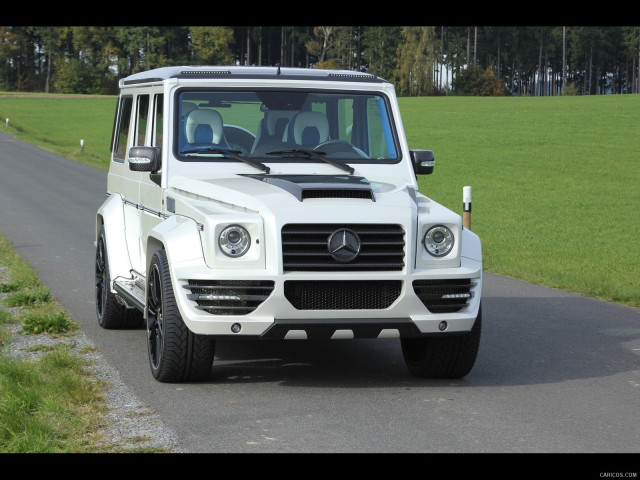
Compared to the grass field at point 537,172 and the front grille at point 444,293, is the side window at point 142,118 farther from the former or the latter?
the grass field at point 537,172

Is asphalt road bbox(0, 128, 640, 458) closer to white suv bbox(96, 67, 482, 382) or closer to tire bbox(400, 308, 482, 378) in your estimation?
tire bbox(400, 308, 482, 378)

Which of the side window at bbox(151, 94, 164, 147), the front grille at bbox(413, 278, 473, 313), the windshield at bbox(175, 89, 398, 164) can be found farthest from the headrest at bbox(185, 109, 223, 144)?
the front grille at bbox(413, 278, 473, 313)

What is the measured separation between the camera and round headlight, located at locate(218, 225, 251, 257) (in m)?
6.63

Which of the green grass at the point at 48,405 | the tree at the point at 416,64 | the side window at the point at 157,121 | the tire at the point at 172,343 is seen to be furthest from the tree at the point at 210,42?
the tire at the point at 172,343

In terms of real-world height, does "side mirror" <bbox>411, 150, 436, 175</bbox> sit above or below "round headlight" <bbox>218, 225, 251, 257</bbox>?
above

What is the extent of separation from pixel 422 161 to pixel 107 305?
10.2 feet

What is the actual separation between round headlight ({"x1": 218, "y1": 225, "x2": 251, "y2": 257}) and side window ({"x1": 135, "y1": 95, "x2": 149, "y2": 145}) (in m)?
2.40

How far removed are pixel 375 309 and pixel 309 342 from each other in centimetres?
229

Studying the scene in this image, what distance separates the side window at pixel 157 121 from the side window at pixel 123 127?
42.9 inches

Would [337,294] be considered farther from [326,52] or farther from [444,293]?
[326,52]

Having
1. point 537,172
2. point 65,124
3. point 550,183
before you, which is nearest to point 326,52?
point 65,124

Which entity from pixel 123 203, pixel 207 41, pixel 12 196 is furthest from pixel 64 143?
pixel 207 41

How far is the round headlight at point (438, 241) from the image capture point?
6.82 metres
